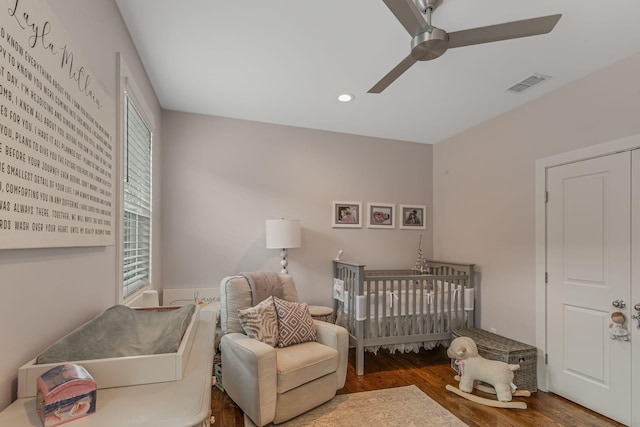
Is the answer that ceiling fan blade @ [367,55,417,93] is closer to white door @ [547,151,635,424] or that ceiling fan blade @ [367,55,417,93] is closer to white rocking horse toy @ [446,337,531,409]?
white door @ [547,151,635,424]

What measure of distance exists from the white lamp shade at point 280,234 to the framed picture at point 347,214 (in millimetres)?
731

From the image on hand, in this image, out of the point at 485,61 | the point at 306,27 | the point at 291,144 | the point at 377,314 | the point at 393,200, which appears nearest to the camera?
the point at 306,27

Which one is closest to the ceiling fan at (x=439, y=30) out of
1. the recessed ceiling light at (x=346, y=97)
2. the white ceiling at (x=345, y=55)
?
the white ceiling at (x=345, y=55)

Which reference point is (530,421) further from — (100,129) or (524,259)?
(100,129)

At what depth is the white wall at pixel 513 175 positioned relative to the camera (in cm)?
241

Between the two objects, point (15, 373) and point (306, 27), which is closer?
point (15, 373)

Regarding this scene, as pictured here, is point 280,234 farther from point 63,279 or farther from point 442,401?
point 63,279

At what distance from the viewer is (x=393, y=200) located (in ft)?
13.6

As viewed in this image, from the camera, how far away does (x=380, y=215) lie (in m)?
4.08

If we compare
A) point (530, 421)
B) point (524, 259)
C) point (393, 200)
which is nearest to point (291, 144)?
point (393, 200)

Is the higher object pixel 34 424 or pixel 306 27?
pixel 306 27

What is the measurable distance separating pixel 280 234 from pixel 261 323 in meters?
1.02

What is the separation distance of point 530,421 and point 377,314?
1357 mm

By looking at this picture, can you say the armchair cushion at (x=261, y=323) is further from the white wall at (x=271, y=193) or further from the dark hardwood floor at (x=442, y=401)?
the white wall at (x=271, y=193)
